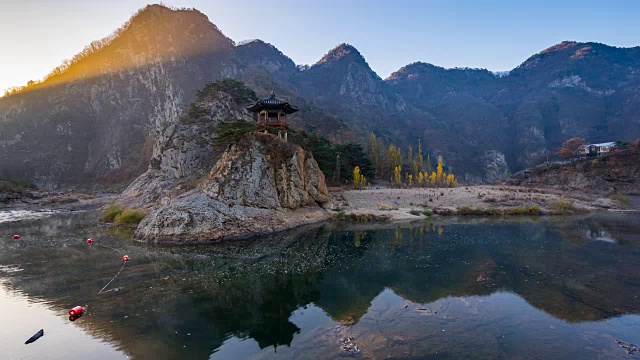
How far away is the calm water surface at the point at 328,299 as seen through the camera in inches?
385

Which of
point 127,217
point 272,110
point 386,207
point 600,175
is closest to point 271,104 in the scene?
point 272,110

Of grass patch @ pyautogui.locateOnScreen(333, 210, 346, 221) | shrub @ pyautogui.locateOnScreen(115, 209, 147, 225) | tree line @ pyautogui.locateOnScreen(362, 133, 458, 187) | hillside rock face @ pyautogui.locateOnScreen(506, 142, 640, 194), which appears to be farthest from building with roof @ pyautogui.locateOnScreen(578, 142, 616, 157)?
shrub @ pyautogui.locateOnScreen(115, 209, 147, 225)

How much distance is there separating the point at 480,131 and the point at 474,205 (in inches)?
5121

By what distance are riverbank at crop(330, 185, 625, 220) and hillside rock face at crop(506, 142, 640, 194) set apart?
10701mm

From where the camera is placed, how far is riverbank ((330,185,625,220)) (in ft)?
128

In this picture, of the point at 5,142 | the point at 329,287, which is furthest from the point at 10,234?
the point at 5,142

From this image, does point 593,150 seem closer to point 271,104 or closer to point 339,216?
point 339,216

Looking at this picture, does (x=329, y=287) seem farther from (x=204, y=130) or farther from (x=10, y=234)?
(x=204, y=130)

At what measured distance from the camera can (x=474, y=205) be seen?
41.5 m

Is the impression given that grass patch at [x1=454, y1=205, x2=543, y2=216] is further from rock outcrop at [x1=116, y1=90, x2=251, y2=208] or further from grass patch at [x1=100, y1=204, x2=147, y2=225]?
grass patch at [x1=100, y1=204, x2=147, y2=225]

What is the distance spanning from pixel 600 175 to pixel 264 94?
84.6 m

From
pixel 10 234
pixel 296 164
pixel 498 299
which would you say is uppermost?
pixel 296 164

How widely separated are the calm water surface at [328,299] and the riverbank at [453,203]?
13.5 meters

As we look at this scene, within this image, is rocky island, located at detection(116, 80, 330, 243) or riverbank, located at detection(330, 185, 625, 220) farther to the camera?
riverbank, located at detection(330, 185, 625, 220)
